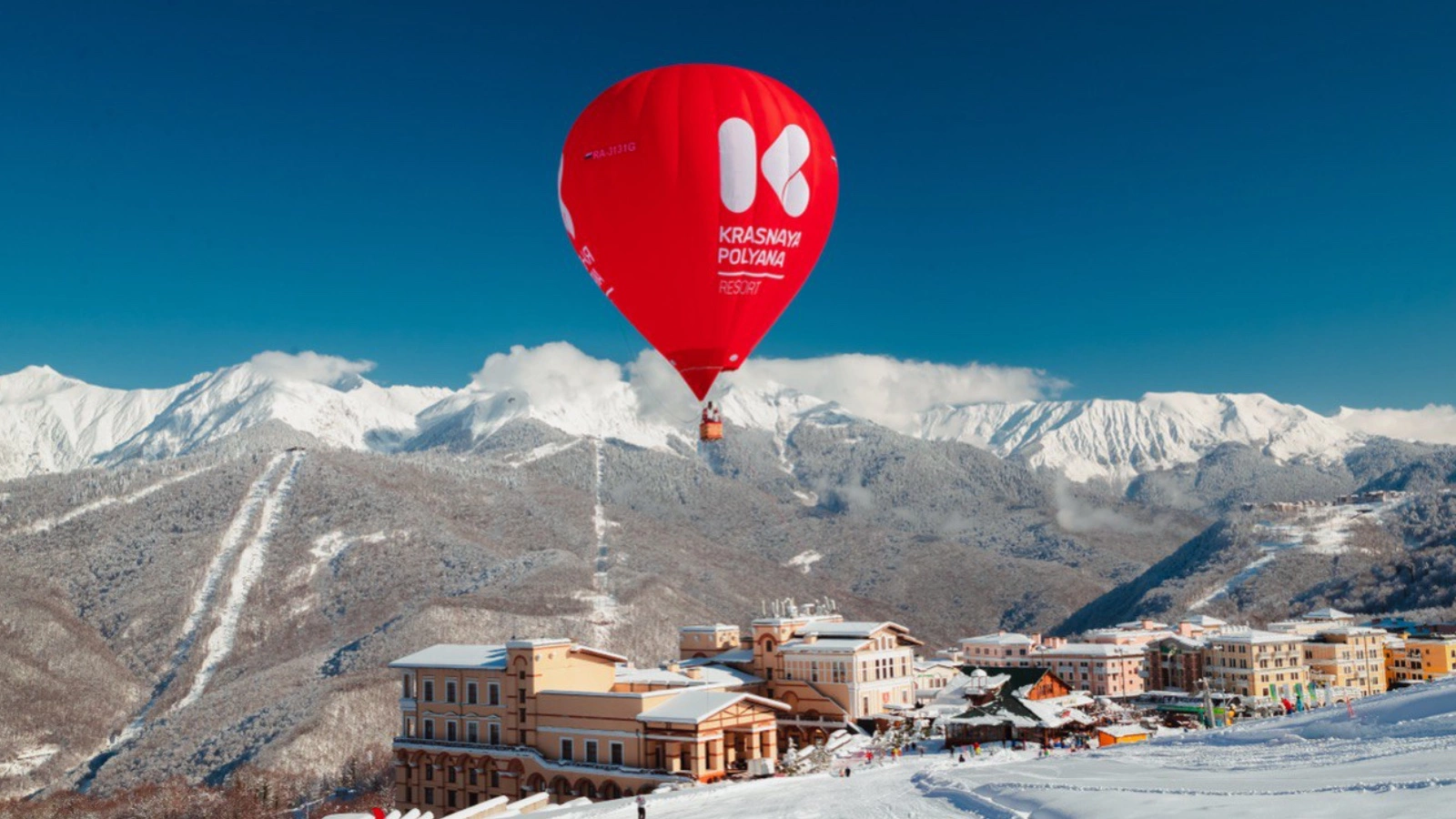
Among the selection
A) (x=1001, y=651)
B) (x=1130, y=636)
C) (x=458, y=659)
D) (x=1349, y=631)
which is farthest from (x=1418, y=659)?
(x=458, y=659)

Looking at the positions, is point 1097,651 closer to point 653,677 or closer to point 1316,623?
point 1316,623

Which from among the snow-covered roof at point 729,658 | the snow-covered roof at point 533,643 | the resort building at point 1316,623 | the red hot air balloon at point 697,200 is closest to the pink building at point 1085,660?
the resort building at point 1316,623

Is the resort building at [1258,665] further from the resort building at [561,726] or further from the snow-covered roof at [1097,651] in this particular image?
the resort building at [561,726]

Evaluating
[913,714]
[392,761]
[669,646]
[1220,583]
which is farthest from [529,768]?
[1220,583]

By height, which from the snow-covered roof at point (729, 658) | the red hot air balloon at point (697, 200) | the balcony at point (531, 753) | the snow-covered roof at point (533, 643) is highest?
the red hot air balloon at point (697, 200)

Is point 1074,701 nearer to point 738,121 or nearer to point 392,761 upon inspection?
point 738,121

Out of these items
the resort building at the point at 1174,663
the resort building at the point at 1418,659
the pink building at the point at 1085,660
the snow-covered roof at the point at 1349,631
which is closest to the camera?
the pink building at the point at 1085,660

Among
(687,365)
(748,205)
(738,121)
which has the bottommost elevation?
(687,365)
